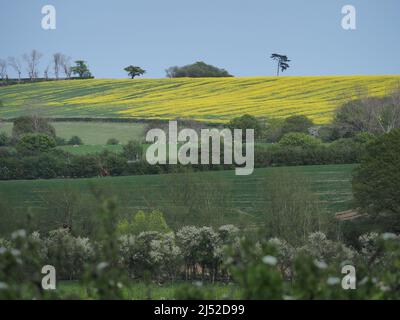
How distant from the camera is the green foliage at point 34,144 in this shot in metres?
49.2

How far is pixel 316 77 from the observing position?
7556cm

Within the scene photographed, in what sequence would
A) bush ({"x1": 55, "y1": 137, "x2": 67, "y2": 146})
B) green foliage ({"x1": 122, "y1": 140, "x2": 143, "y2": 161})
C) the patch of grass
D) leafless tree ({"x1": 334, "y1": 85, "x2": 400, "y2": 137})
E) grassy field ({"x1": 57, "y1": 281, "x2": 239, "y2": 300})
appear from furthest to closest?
bush ({"x1": 55, "y1": 137, "x2": 67, "y2": 146}) < leafless tree ({"x1": 334, "y1": 85, "x2": 400, "y2": 137}) < the patch of grass < green foliage ({"x1": 122, "y1": 140, "x2": 143, "y2": 161}) < grassy field ({"x1": 57, "y1": 281, "x2": 239, "y2": 300})

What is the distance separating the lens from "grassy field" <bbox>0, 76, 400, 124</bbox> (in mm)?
62406

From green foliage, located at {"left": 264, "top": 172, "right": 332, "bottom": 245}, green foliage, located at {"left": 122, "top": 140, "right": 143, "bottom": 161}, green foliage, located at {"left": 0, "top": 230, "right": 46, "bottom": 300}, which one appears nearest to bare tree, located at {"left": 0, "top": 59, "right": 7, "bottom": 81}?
green foliage, located at {"left": 122, "top": 140, "right": 143, "bottom": 161}

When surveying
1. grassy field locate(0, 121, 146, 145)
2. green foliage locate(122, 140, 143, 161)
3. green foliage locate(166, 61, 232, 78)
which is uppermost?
→ green foliage locate(166, 61, 232, 78)

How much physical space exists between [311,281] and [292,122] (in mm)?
47794

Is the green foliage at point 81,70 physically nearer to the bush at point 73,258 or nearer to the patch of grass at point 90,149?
the patch of grass at point 90,149

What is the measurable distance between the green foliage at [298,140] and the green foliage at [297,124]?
3.22 m

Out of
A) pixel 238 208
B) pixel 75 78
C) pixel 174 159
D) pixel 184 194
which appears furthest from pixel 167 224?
pixel 75 78

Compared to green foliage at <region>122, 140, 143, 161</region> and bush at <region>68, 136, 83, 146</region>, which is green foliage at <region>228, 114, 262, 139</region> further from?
bush at <region>68, 136, 83, 146</region>

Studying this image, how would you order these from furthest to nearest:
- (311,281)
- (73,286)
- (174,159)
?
(174,159), (73,286), (311,281)

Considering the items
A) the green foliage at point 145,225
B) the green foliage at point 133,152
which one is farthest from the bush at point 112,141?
the green foliage at point 145,225

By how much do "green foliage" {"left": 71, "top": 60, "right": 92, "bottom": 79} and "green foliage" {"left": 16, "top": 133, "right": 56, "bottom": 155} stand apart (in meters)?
35.7

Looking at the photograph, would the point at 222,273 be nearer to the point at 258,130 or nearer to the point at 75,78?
the point at 258,130
